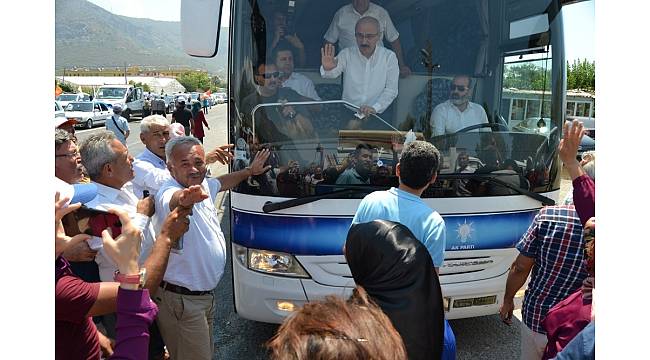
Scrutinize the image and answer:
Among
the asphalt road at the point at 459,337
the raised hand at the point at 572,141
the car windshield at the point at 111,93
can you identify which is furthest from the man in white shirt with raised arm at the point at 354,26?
the car windshield at the point at 111,93

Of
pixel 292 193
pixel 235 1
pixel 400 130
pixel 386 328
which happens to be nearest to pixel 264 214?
pixel 292 193

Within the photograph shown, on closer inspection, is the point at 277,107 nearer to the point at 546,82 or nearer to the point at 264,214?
the point at 264,214

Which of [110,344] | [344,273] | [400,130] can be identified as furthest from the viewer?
[400,130]

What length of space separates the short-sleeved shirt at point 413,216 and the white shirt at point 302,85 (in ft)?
3.71

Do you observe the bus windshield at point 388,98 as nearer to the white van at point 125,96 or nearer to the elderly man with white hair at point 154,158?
the elderly man with white hair at point 154,158

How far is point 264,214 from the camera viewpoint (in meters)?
3.26

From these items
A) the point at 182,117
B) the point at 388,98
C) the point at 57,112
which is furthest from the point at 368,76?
the point at 57,112

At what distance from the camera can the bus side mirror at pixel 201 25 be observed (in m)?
3.27

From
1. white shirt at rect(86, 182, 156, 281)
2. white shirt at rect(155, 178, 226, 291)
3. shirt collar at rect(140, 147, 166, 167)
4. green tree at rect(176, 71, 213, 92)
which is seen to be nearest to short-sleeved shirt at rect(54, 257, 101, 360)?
white shirt at rect(86, 182, 156, 281)

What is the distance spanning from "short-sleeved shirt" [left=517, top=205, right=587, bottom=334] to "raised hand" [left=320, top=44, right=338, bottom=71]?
1.79 metres

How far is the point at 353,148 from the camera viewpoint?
3.38 m

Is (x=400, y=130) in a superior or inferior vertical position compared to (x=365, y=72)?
inferior

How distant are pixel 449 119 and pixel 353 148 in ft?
2.45

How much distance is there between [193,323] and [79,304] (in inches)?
43.9
